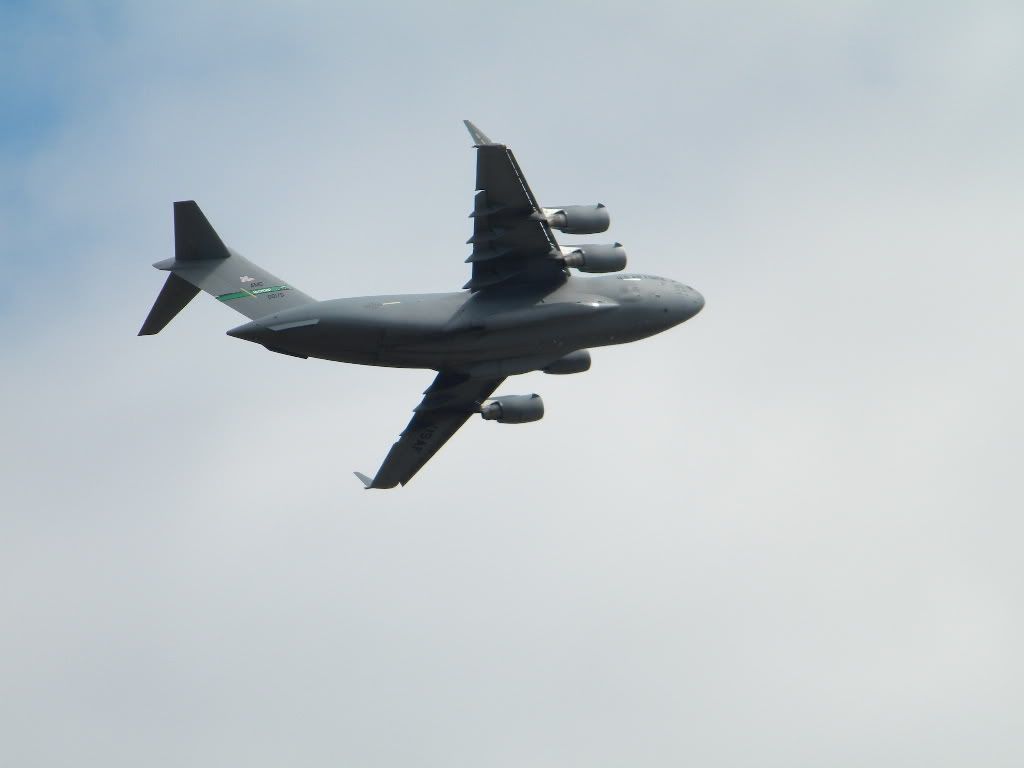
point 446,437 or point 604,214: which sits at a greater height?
point 604,214

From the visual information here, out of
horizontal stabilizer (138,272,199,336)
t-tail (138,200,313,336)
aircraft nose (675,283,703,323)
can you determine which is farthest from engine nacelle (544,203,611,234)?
horizontal stabilizer (138,272,199,336)

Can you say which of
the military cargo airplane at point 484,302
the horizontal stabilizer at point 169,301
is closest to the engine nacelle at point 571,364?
the military cargo airplane at point 484,302

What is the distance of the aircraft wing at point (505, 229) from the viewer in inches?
1014

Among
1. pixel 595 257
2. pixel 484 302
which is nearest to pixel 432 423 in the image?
pixel 484 302

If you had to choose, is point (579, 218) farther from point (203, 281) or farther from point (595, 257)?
point (203, 281)

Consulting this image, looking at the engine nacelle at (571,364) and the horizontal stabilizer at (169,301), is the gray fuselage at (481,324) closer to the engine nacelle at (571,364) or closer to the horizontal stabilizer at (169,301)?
the engine nacelle at (571,364)

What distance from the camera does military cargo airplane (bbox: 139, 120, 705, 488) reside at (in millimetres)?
26469

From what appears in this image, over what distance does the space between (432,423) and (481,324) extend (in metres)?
4.39

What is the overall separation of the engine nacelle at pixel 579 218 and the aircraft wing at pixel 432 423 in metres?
3.82

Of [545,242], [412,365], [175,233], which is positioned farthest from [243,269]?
[545,242]

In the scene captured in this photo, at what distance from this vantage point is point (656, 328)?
96.0ft

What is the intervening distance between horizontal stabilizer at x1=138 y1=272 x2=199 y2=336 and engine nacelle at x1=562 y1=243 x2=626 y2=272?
6.29m

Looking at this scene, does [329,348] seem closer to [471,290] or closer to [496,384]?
[471,290]

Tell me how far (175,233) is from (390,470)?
696cm
